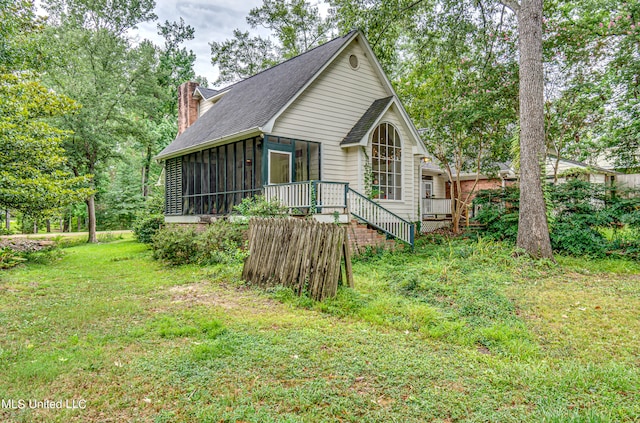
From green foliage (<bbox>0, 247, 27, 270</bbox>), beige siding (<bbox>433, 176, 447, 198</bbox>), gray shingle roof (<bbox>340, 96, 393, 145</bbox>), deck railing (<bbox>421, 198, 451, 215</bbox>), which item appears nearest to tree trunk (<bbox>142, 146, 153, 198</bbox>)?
green foliage (<bbox>0, 247, 27, 270</bbox>)

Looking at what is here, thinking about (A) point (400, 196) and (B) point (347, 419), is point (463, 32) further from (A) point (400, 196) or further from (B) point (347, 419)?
(B) point (347, 419)

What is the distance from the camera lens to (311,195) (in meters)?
9.32

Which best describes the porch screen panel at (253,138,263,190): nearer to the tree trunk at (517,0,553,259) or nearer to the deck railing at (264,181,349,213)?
the deck railing at (264,181,349,213)

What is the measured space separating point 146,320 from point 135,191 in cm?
3165

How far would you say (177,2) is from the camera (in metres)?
23.8

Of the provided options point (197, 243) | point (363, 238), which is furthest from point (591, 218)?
point (197, 243)

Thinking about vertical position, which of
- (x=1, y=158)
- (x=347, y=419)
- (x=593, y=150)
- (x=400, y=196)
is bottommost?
(x=347, y=419)

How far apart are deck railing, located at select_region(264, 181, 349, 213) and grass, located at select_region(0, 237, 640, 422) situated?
3.08 m

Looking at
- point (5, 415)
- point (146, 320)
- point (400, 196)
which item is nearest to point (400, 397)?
point (5, 415)

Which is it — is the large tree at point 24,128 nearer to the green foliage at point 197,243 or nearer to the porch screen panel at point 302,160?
the green foliage at point 197,243

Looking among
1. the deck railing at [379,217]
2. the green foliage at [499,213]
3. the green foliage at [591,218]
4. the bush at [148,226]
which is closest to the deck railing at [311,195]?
the deck railing at [379,217]

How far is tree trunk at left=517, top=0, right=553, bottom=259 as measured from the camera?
871cm

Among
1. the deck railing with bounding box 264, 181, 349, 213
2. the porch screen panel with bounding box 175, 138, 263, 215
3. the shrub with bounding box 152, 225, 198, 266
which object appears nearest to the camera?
the deck railing with bounding box 264, 181, 349, 213

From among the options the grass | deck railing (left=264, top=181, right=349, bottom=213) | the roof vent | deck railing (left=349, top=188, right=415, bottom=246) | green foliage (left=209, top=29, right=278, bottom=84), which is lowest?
the grass
